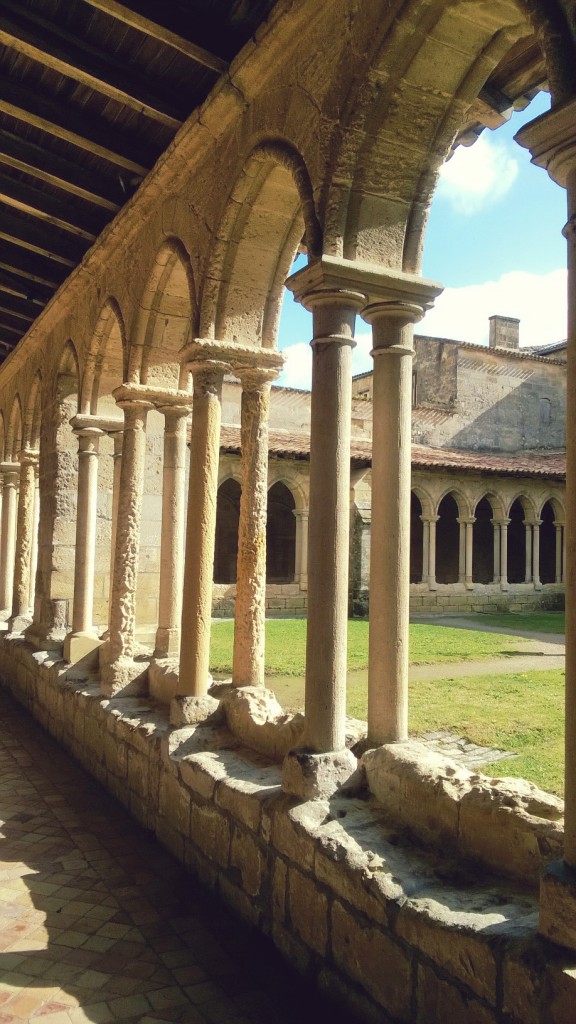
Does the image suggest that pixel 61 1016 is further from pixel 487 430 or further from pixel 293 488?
pixel 487 430

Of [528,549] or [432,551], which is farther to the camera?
[528,549]

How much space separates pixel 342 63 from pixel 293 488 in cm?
1484

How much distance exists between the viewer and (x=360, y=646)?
10555 millimetres

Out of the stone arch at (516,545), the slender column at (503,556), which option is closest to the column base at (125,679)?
the slender column at (503,556)

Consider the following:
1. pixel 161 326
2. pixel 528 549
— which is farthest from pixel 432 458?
pixel 161 326

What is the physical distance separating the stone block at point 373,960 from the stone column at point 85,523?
181 inches

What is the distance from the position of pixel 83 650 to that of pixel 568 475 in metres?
5.38

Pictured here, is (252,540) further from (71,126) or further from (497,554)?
(497,554)

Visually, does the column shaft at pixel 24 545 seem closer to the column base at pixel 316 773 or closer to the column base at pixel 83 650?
the column base at pixel 83 650

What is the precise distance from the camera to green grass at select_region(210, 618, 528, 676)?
8977mm

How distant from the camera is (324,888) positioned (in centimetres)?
268

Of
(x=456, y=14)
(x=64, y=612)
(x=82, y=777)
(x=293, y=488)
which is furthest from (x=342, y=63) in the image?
(x=293, y=488)

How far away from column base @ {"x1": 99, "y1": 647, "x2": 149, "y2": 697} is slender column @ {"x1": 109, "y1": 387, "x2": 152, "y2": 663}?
16cm

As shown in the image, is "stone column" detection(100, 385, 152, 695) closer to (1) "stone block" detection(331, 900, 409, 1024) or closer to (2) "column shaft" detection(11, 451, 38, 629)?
(1) "stone block" detection(331, 900, 409, 1024)
